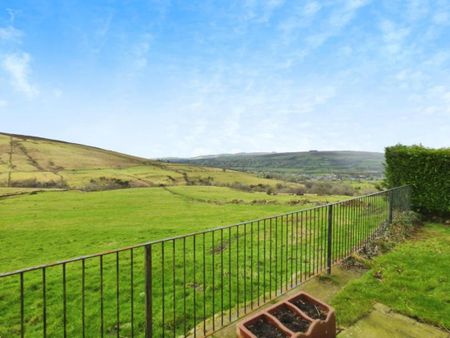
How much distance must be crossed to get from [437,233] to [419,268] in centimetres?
418

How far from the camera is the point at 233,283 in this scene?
581 cm

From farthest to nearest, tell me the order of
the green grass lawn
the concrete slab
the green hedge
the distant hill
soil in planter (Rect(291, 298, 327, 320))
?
the distant hill, the green hedge, the green grass lawn, the concrete slab, soil in planter (Rect(291, 298, 327, 320))

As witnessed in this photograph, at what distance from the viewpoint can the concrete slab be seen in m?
3.53

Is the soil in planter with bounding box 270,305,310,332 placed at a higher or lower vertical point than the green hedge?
lower

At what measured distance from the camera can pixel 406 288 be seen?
15.7 feet

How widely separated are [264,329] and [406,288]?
128 inches

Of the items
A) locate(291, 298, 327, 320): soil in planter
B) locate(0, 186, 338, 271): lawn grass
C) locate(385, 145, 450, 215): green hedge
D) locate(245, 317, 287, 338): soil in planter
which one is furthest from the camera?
locate(385, 145, 450, 215): green hedge

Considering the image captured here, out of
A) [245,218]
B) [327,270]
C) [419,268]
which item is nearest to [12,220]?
[245,218]

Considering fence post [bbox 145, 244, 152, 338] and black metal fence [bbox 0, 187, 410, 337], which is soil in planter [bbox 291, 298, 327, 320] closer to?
black metal fence [bbox 0, 187, 410, 337]

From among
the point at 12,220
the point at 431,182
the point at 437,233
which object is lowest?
the point at 12,220

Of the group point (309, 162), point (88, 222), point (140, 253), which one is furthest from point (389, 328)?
point (309, 162)

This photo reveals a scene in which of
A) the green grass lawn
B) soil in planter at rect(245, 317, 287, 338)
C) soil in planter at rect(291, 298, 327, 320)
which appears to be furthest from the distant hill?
soil in planter at rect(245, 317, 287, 338)

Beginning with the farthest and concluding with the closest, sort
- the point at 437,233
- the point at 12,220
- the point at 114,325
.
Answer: the point at 12,220 → the point at 437,233 → the point at 114,325

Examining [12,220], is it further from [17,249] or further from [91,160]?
[91,160]
